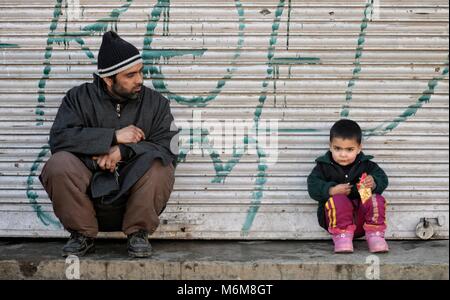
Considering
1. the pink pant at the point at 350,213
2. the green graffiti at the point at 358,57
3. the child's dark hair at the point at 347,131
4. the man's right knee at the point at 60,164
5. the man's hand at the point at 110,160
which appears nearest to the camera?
the man's right knee at the point at 60,164

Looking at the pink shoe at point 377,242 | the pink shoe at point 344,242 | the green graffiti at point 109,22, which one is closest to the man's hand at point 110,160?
the green graffiti at point 109,22

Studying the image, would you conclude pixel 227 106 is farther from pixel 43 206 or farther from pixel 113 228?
pixel 43 206

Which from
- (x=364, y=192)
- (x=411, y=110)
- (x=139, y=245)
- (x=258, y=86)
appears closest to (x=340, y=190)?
(x=364, y=192)

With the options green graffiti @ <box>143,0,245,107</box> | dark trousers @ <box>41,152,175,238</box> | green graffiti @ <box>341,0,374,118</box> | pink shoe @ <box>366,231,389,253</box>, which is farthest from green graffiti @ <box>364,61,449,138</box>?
dark trousers @ <box>41,152,175,238</box>

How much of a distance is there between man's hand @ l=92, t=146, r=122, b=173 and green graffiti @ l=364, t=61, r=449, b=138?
1.72m

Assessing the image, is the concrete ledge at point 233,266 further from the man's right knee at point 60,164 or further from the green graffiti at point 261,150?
the man's right knee at point 60,164

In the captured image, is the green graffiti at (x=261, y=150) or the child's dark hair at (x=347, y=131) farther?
the green graffiti at (x=261, y=150)

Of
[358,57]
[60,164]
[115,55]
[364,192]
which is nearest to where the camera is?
[60,164]

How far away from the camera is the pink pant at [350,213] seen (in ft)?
16.0

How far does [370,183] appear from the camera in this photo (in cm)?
491

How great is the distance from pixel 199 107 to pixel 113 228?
40.2 inches

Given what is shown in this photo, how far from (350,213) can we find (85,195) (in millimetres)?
1671

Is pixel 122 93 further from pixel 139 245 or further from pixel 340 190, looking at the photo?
pixel 340 190

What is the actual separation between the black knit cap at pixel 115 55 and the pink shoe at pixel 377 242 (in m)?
1.87
